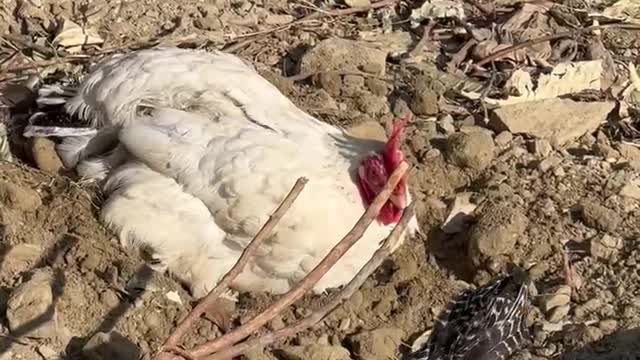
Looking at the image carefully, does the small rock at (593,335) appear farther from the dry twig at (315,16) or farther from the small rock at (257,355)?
the dry twig at (315,16)

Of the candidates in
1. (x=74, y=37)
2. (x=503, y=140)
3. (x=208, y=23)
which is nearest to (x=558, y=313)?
(x=503, y=140)

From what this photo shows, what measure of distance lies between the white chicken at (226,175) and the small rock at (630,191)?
748mm

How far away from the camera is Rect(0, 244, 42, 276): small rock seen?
333 cm

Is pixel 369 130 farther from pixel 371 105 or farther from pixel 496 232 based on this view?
pixel 496 232

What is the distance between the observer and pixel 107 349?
305cm

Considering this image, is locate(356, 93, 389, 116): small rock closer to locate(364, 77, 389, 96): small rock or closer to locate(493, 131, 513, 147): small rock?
locate(364, 77, 389, 96): small rock

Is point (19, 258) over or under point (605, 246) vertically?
over

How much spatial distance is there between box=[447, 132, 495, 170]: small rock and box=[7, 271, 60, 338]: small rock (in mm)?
1548

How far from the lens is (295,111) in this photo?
145 inches

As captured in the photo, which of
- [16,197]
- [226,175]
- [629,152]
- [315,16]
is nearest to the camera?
[226,175]

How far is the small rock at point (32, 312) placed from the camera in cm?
Answer: 304

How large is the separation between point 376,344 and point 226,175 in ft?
2.30

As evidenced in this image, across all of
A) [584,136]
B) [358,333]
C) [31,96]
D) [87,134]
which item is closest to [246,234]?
[358,333]

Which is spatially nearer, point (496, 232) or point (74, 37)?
point (496, 232)
